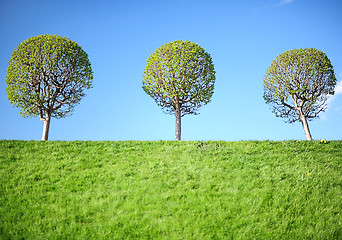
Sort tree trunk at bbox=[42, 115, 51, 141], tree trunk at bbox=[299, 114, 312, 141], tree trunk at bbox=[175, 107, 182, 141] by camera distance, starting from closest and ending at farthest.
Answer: tree trunk at bbox=[42, 115, 51, 141] < tree trunk at bbox=[175, 107, 182, 141] < tree trunk at bbox=[299, 114, 312, 141]

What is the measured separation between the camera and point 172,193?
379 inches

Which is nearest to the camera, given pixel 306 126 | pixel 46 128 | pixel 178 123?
pixel 46 128

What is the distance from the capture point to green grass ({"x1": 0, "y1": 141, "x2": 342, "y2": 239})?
8.07 m

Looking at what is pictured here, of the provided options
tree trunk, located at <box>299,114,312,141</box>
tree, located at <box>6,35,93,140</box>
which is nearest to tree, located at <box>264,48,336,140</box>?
tree trunk, located at <box>299,114,312,141</box>

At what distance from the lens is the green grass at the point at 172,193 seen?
26.5 feet

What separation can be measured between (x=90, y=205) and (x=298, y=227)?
8.14m

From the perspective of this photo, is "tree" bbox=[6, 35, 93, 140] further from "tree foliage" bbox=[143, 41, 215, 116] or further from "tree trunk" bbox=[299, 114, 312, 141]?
"tree trunk" bbox=[299, 114, 312, 141]

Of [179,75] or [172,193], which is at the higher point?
[179,75]

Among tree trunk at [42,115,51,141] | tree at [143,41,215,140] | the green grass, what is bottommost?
the green grass

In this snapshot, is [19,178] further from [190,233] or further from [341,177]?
[341,177]

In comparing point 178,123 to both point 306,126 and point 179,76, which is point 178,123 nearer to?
point 179,76

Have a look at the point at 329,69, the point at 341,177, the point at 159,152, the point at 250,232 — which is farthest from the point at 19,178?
the point at 329,69

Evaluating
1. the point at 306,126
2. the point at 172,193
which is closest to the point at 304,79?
the point at 306,126

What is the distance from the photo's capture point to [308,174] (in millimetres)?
11297
